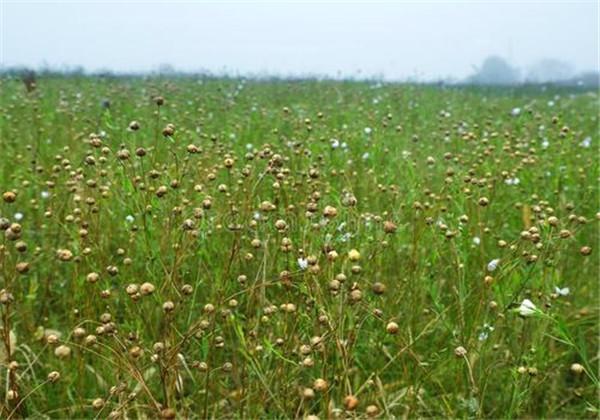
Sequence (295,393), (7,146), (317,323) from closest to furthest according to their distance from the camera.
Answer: (317,323) → (295,393) → (7,146)

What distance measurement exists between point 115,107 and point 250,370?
5.19m

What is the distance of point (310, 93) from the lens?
358 inches

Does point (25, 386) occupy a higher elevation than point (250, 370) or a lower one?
lower

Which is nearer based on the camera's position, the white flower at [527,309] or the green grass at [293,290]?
the white flower at [527,309]

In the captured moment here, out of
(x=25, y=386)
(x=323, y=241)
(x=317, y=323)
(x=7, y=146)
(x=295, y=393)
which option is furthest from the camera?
(x=7, y=146)

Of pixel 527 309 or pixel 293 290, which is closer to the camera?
pixel 527 309

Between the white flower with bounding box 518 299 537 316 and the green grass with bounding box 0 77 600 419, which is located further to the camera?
the green grass with bounding box 0 77 600 419

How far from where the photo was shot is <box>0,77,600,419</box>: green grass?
1.44 metres

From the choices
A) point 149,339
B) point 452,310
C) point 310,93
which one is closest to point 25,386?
point 149,339

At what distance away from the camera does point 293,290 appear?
73.4 inches

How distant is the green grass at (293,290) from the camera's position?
144 centimetres

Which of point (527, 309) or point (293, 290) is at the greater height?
point (527, 309)

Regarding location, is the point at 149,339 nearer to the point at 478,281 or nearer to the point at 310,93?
the point at 478,281

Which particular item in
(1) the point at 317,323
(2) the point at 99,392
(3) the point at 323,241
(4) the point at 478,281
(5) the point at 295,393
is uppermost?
(3) the point at 323,241
